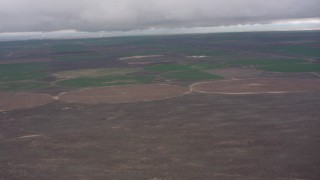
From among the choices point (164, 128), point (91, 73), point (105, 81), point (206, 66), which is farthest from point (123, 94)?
point (206, 66)

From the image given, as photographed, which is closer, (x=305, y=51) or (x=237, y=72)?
(x=237, y=72)

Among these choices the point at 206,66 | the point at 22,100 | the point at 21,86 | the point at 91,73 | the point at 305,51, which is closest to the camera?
the point at 22,100

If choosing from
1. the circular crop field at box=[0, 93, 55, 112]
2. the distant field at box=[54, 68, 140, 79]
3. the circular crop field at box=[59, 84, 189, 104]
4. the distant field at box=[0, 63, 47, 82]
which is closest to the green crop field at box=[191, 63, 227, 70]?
the distant field at box=[54, 68, 140, 79]

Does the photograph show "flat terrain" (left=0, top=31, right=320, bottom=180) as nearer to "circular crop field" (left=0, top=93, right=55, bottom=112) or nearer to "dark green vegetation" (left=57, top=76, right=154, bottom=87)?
"circular crop field" (left=0, top=93, right=55, bottom=112)

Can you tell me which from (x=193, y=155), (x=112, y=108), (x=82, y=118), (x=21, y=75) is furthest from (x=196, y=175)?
(x=21, y=75)

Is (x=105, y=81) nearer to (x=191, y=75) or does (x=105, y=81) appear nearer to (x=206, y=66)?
(x=191, y=75)

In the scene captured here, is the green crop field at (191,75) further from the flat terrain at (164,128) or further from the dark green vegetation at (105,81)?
the dark green vegetation at (105,81)
